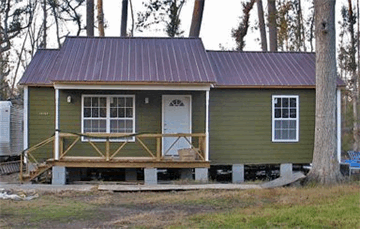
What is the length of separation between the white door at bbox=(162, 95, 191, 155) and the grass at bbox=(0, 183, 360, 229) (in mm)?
3172

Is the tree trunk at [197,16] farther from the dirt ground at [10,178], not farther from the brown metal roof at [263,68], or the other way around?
the dirt ground at [10,178]

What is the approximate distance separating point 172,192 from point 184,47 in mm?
5804

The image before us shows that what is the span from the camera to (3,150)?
1844 centimetres

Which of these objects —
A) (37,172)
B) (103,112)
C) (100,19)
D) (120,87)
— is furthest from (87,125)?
(100,19)

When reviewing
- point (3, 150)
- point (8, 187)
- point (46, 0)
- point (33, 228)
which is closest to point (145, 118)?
point (8, 187)

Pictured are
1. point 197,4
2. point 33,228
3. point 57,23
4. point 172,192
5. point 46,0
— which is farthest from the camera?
point 57,23

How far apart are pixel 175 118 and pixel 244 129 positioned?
2.05 metres

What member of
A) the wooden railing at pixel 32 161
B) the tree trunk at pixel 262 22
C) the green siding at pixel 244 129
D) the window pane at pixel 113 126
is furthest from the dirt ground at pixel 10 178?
the tree trunk at pixel 262 22

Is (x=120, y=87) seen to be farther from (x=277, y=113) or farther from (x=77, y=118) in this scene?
(x=277, y=113)

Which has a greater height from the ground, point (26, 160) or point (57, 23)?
point (57, 23)

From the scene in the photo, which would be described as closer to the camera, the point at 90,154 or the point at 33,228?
the point at 33,228

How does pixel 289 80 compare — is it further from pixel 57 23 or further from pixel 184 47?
pixel 57 23

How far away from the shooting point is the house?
15188 millimetres

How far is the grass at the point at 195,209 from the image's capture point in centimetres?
864
